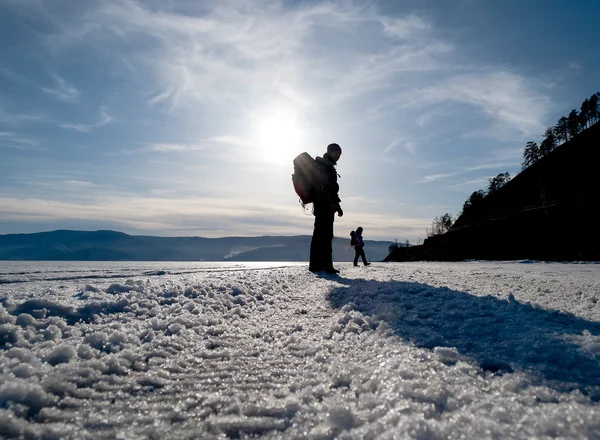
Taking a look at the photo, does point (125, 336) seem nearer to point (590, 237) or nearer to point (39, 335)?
point (39, 335)

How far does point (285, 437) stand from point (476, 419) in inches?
21.1

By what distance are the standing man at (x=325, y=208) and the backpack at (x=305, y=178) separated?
14 cm

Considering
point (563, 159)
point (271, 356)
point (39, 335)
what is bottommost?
point (271, 356)

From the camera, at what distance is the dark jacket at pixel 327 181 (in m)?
6.90

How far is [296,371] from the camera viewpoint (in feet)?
4.81

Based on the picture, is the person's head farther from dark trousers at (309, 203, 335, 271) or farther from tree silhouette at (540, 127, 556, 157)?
tree silhouette at (540, 127, 556, 157)

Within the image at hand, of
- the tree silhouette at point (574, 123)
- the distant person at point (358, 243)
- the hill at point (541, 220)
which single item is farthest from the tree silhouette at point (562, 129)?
the distant person at point (358, 243)

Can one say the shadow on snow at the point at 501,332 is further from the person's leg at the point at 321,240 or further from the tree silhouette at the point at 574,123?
the tree silhouette at the point at 574,123

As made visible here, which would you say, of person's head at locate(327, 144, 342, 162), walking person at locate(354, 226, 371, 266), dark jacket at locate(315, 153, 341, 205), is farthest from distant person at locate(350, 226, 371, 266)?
person's head at locate(327, 144, 342, 162)

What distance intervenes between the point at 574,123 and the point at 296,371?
4095 inches

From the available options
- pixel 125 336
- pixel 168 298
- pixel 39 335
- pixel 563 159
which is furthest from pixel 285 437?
pixel 563 159

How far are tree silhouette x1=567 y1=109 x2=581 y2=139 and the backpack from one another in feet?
320

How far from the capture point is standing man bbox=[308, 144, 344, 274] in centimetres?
694

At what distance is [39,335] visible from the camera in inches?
63.8
